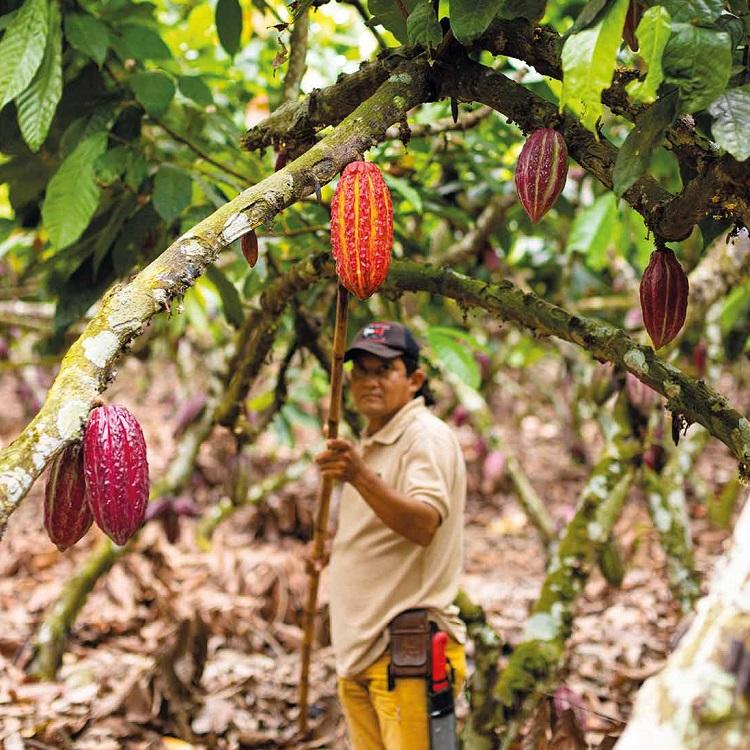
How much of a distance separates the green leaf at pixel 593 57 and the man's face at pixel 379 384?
1.27 m

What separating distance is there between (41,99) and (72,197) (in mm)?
223

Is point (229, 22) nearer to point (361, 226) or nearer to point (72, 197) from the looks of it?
point (72, 197)

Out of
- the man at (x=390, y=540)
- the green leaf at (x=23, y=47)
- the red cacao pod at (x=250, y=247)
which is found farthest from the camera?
the man at (x=390, y=540)

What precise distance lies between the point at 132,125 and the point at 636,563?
128 inches

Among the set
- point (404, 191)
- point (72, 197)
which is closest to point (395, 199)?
point (404, 191)

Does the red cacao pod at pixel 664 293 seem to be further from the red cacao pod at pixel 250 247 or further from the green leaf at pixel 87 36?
the green leaf at pixel 87 36

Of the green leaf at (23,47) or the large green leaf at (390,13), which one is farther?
the green leaf at (23,47)

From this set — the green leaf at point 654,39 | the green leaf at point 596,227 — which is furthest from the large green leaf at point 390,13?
the green leaf at point 596,227

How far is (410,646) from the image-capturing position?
1947 millimetres

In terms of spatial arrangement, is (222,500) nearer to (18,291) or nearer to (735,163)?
(18,291)

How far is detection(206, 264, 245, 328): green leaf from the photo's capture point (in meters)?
2.12

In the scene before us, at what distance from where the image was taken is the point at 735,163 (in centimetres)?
102

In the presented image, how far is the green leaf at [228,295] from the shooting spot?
2.12 metres

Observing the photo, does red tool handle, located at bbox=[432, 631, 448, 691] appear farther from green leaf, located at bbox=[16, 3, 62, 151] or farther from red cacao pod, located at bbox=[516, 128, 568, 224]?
green leaf, located at bbox=[16, 3, 62, 151]
